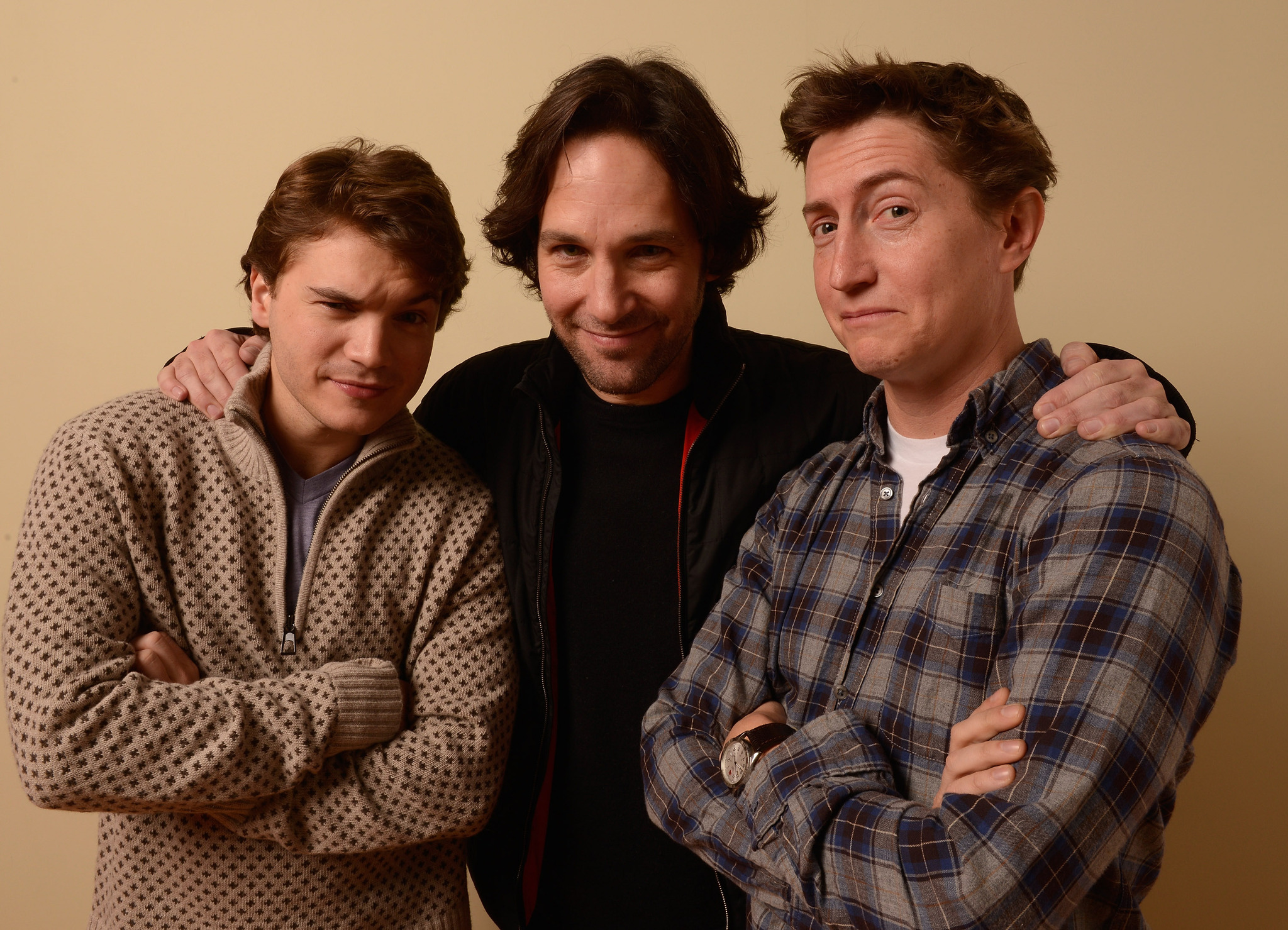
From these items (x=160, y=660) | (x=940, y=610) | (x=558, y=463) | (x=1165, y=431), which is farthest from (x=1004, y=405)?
(x=160, y=660)

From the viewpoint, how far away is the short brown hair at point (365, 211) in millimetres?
1625

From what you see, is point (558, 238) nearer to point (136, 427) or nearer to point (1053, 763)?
point (136, 427)

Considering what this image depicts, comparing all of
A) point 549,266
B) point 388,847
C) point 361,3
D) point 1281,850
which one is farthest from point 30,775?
point 1281,850

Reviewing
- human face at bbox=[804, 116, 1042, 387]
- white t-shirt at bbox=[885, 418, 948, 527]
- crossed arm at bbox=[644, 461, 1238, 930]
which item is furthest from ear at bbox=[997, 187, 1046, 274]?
crossed arm at bbox=[644, 461, 1238, 930]

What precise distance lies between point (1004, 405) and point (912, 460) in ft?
0.53

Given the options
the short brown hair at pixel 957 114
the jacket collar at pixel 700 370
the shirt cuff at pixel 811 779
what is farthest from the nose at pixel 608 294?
the shirt cuff at pixel 811 779

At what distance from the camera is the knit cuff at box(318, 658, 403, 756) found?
4.99 ft

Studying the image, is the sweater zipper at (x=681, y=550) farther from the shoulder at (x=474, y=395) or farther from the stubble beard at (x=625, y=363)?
the shoulder at (x=474, y=395)

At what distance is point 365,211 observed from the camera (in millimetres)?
1615

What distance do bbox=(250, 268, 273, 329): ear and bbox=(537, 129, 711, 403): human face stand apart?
48 centimetres

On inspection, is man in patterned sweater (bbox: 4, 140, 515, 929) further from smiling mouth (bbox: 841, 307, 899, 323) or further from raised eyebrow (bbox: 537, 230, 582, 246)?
smiling mouth (bbox: 841, 307, 899, 323)

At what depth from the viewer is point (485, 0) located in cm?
254

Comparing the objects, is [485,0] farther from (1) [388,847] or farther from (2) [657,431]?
(1) [388,847]

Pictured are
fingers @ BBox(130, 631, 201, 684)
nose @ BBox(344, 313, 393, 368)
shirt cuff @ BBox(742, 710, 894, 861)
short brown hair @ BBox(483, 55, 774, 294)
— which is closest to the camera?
shirt cuff @ BBox(742, 710, 894, 861)
